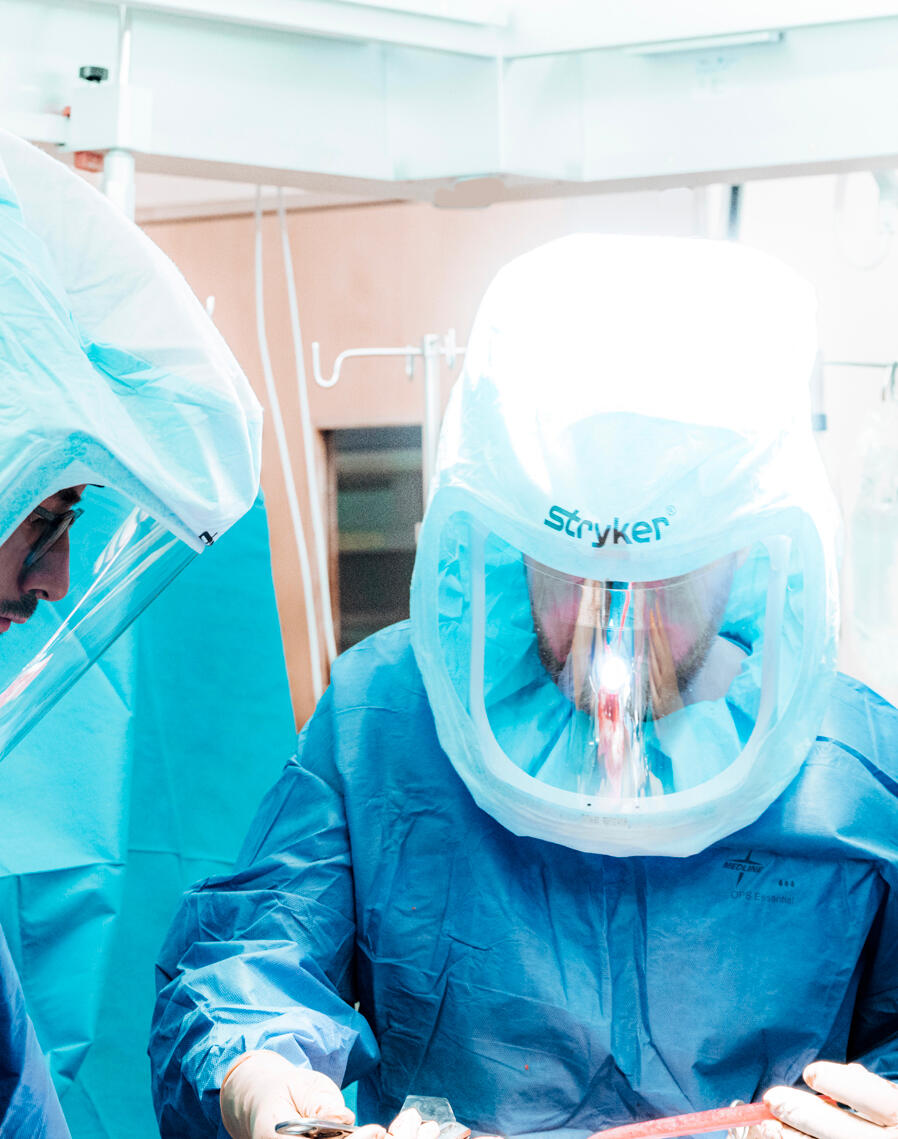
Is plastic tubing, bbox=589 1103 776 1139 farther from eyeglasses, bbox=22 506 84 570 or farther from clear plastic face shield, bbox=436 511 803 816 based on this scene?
eyeglasses, bbox=22 506 84 570

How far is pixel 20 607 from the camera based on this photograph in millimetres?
1024

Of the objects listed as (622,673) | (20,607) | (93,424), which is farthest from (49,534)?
(622,673)

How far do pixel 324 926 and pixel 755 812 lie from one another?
0.48 meters

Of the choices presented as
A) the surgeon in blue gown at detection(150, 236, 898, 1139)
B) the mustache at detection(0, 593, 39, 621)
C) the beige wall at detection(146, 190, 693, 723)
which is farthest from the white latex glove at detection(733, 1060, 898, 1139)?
the beige wall at detection(146, 190, 693, 723)

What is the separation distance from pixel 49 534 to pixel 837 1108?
0.86 metres

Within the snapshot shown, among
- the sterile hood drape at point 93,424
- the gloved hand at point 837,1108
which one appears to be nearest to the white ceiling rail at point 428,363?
the sterile hood drape at point 93,424

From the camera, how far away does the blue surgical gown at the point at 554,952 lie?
1.31 meters

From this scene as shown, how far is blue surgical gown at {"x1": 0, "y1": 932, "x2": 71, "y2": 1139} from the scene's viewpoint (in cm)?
111

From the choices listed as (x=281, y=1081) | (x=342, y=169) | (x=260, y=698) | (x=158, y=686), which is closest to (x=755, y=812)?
(x=281, y=1081)

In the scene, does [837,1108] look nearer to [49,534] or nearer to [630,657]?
[630,657]

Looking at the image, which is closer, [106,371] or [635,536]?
[106,371]

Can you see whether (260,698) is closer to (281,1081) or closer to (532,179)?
(281,1081)

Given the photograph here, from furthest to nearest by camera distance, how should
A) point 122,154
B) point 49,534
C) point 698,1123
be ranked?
point 122,154
point 698,1123
point 49,534

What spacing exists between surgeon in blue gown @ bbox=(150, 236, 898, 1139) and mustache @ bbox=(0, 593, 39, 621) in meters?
0.44
